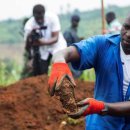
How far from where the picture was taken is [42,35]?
971 centimetres

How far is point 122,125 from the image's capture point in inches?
170

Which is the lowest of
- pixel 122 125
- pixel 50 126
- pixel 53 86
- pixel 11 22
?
pixel 11 22

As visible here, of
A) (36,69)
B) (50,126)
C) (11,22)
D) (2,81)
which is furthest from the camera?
(11,22)

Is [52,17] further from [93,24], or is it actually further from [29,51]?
[93,24]

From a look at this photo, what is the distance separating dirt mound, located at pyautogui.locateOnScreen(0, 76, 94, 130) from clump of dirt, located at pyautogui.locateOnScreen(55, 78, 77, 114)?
309 centimetres

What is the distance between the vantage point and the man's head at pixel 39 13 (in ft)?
31.1

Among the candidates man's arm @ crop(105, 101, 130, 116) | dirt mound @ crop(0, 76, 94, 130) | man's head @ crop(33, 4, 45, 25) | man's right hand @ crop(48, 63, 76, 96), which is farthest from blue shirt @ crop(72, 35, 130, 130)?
man's head @ crop(33, 4, 45, 25)

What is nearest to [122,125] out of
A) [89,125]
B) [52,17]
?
[89,125]

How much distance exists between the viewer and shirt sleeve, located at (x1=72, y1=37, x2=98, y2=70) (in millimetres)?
4172

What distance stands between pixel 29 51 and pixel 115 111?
20.5 ft

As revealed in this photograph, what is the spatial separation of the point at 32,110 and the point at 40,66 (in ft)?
9.03

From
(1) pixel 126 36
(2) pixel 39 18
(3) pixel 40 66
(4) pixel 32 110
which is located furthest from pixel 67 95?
(3) pixel 40 66

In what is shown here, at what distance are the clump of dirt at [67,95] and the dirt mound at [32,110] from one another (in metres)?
3.09

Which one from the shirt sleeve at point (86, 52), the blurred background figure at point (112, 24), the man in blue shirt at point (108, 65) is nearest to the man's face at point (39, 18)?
the blurred background figure at point (112, 24)
